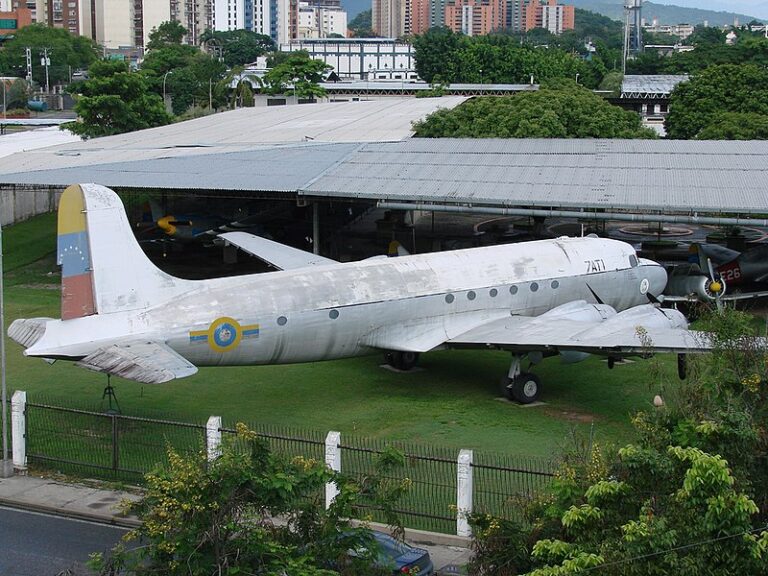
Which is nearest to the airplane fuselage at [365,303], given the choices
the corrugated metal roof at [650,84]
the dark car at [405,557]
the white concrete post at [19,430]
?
the white concrete post at [19,430]

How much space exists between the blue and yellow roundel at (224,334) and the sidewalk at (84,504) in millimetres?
4902

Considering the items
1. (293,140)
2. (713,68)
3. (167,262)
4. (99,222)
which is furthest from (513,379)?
(713,68)

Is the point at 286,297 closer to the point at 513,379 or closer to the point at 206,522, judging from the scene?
the point at 513,379

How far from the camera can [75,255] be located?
27.5 metres

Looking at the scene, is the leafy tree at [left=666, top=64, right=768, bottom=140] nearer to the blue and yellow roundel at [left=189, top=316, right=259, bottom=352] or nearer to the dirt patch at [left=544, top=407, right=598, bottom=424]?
the dirt patch at [left=544, top=407, right=598, bottom=424]

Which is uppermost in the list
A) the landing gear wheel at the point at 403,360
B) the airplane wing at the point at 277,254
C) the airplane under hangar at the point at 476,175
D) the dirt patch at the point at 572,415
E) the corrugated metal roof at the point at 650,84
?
the corrugated metal roof at the point at 650,84

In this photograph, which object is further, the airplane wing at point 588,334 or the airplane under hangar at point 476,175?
the airplane under hangar at point 476,175

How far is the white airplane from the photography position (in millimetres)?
27297

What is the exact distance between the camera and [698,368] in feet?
61.9

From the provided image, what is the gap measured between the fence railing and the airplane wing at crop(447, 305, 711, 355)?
5267 mm

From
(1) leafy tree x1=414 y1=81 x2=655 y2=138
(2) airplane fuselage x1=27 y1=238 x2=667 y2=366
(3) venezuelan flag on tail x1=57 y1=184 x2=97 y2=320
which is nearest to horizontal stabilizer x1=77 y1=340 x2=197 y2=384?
(2) airplane fuselage x1=27 y1=238 x2=667 y2=366

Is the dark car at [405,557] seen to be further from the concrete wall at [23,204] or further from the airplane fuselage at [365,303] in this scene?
the concrete wall at [23,204]

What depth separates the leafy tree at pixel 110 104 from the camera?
8212cm

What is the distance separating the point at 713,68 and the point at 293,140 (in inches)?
2041
